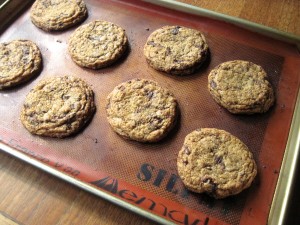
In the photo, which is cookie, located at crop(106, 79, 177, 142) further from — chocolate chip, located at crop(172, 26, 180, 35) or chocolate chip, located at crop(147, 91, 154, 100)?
chocolate chip, located at crop(172, 26, 180, 35)

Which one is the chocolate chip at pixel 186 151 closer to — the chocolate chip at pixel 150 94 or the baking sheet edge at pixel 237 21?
the chocolate chip at pixel 150 94

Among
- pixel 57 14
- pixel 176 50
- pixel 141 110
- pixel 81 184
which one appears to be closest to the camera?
pixel 81 184

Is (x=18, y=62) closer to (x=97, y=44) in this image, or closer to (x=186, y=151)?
(x=97, y=44)

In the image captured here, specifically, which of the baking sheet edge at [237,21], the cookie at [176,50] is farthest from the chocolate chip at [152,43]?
the baking sheet edge at [237,21]

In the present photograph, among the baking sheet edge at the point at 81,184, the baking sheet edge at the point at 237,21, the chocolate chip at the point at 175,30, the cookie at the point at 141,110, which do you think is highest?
the baking sheet edge at the point at 237,21

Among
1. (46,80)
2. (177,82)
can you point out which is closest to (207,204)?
(177,82)

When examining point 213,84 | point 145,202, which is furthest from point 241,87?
point 145,202
